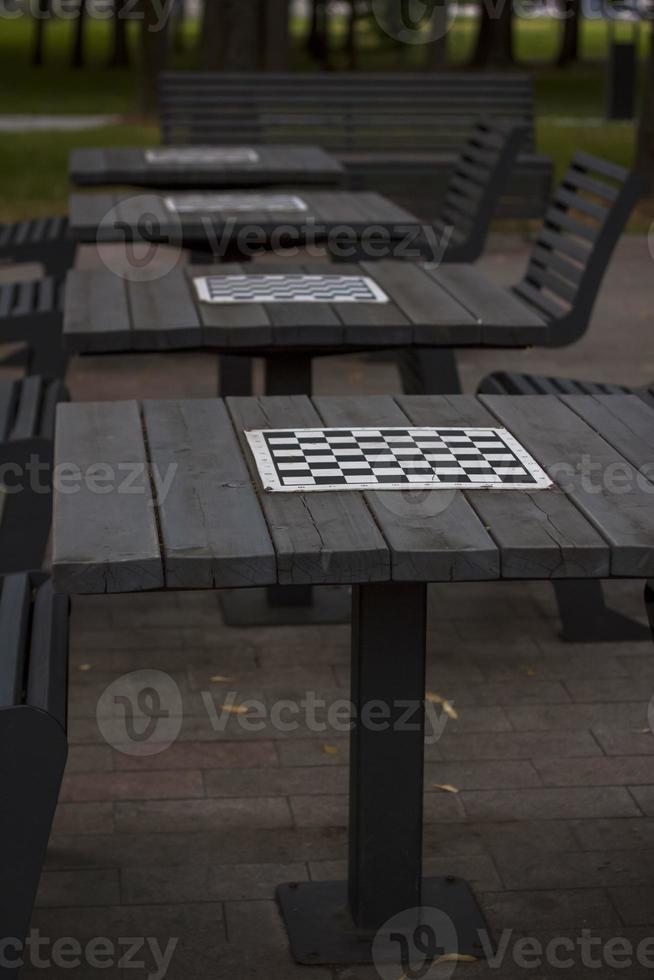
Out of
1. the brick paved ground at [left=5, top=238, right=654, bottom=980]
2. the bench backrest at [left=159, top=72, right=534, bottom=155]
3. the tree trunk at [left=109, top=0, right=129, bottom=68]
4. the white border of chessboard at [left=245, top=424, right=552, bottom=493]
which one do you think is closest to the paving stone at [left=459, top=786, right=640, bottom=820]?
the brick paved ground at [left=5, top=238, right=654, bottom=980]

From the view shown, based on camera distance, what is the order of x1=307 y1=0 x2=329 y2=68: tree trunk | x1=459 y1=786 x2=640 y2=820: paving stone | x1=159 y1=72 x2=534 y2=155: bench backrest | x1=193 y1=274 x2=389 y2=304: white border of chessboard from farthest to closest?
x1=307 y1=0 x2=329 y2=68: tree trunk < x1=159 y1=72 x2=534 y2=155: bench backrest < x1=193 y1=274 x2=389 y2=304: white border of chessboard < x1=459 y1=786 x2=640 y2=820: paving stone

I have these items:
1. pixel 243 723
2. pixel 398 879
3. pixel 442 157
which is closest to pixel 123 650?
pixel 243 723

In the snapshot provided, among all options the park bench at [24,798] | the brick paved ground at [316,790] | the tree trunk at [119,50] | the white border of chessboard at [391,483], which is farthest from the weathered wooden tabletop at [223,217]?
the tree trunk at [119,50]

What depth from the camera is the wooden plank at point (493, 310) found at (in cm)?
447

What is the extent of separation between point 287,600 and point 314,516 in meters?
2.39

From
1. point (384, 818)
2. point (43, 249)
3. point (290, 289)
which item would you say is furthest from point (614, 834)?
point (43, 249)

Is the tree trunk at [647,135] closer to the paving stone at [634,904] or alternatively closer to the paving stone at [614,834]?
the paving stone at [614,834]

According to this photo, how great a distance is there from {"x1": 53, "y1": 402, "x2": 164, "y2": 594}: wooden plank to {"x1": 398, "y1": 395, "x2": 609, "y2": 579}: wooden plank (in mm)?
541

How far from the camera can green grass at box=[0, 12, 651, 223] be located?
17078 millimetres

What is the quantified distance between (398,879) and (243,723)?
3.78ft

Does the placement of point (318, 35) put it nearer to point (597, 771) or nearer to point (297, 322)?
point (297, 322)

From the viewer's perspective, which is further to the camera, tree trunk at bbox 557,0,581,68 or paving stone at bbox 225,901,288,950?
tree trunk at bbox 557,0,581,68

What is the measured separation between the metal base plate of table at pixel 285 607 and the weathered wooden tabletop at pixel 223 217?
4.51 ft

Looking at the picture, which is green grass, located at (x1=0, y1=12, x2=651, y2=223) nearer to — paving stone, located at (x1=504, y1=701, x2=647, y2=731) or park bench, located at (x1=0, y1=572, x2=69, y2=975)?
paving stone, located at (x1=504, y1=701, x2=647, y2=731)
